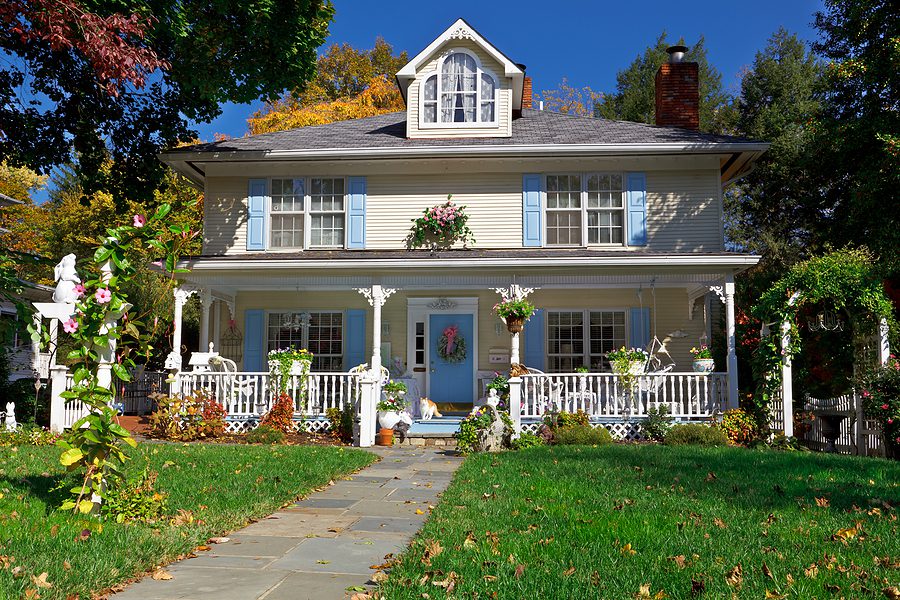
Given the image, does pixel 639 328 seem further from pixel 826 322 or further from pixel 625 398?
pixel 826 322

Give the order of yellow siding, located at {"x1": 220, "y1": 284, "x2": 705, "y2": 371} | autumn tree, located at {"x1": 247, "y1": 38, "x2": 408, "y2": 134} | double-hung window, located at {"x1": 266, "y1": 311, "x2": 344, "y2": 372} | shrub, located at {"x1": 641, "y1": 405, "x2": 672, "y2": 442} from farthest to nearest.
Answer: autumn tree, located at {"x1": 247, "y1": 38, "x2": 408, "y2": 134}, double-hung window, located at {"x1": 266, "y1": 311, "x2": 344, "y2": 372}, yellow siding, located at {"x1": 220, "y1": 284, "x2": 705, "y2": 371}, shrub, located at {"x1": 641, "y1": 405, "x2": 672, "y2": 442}

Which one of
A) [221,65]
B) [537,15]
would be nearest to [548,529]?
[221,65]

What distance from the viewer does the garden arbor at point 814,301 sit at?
11523 mm

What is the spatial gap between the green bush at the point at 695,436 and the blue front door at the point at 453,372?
5072 millimetres

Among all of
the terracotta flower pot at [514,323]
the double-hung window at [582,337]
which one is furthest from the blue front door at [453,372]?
the terracotta flower pot at [514,323]

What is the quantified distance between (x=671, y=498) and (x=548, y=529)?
5.88ft

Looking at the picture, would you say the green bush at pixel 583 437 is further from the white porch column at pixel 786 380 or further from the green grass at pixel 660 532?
the green grass at pixel 660 532

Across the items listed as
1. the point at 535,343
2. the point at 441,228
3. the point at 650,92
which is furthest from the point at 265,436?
the point at 650,92

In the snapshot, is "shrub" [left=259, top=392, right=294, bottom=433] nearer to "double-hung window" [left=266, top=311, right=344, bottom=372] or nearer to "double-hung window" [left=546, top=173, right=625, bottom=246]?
"double-hung window" [left=266, top=311, right=344, bottom=372]

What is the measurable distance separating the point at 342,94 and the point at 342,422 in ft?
75.6

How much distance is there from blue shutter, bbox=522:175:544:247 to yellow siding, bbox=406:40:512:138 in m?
1.50

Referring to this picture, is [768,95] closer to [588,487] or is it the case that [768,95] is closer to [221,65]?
[221,65]

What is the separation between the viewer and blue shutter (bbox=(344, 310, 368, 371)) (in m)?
16.5

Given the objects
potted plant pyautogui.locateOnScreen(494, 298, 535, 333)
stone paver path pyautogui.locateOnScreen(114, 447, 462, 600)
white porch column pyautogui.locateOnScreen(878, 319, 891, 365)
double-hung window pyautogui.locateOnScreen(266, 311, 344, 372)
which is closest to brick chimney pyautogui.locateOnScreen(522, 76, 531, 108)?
double-hung window pyautogui.locateOnScreen(266, 311, 344, 372)
